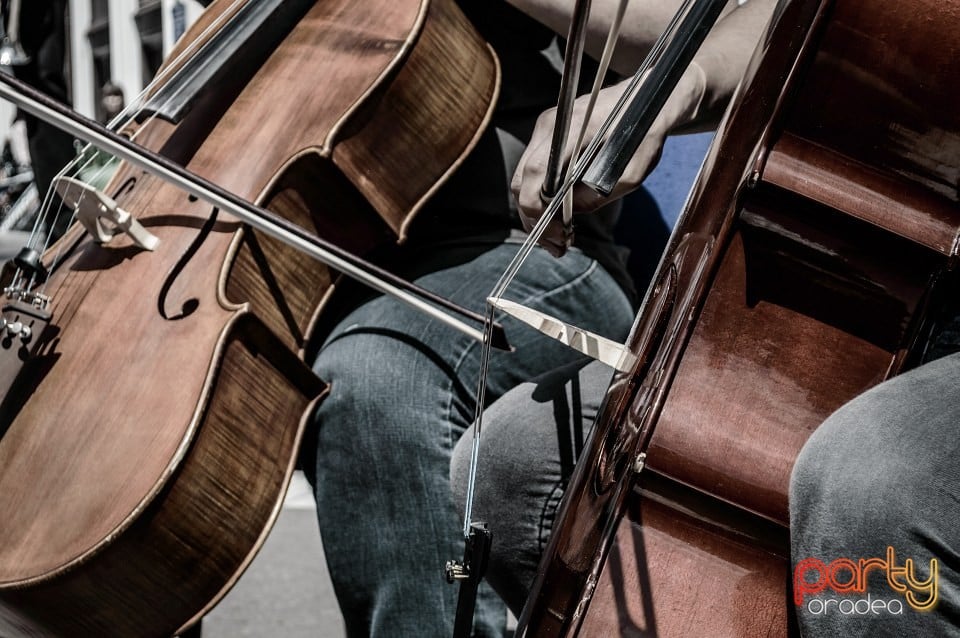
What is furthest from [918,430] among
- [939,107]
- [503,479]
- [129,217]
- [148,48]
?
[148,48]

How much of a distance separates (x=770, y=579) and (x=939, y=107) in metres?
0.27

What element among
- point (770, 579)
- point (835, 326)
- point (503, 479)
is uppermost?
point (835, 326)

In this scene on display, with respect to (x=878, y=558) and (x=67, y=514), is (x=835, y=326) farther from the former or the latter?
(x=67, y=514)

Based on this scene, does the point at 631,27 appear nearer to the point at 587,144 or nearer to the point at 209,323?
the point at 587,144

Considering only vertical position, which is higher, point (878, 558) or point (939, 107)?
point (939, 107)

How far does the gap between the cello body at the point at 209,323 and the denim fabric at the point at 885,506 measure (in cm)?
47

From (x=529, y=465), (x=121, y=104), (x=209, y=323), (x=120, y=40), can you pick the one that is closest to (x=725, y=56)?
(x=529, y=465)

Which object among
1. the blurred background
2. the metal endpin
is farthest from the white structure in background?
the metal endpin

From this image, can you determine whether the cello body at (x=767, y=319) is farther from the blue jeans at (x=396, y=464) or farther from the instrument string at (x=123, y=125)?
the instrument string at (x=123, y=125)

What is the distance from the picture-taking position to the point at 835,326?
0.55 metres

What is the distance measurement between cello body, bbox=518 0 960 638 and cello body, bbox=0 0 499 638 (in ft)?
1.06

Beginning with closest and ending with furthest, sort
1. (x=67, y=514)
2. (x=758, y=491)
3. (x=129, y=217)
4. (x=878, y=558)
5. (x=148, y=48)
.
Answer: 1. (x=878, y=558)
2. (x=758, y=491)
3. (x=67, y=514)
4. (x=129, y=217)
5. (x=148, y=48)

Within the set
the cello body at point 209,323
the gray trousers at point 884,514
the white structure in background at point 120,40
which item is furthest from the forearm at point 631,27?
the white structure in background at point 120,40

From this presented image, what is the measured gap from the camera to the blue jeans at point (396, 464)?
2.73 feet
